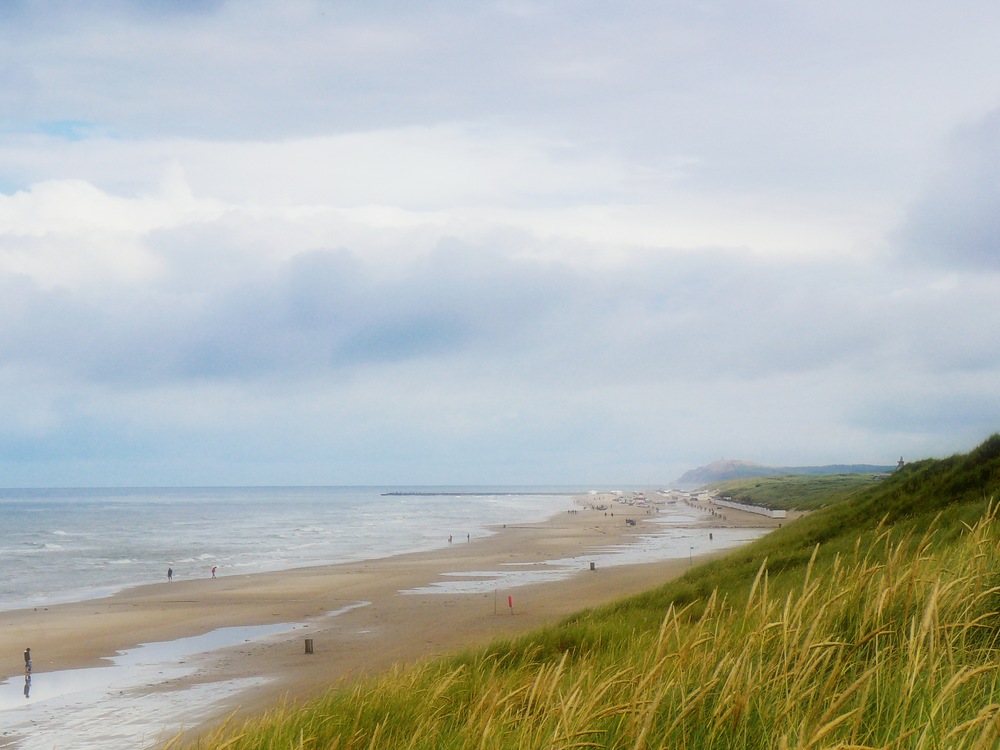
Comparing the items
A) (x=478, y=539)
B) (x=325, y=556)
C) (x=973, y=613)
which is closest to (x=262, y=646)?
→ (x=973, y=613)

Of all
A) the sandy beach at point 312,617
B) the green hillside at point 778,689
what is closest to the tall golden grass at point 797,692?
the green hillside at point 778,689

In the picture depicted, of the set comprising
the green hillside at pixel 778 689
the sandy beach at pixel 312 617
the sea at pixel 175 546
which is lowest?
the sea at pixel 175 546

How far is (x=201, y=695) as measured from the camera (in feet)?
73.0

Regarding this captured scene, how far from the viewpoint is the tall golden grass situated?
3.15 meters

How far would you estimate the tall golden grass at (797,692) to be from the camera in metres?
3.15

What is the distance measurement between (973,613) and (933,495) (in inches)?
821

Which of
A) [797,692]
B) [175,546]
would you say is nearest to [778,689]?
[797,692]

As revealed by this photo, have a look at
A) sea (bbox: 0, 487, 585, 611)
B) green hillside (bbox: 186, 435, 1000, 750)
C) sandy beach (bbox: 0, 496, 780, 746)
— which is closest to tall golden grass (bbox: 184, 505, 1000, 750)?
green hillside (bbox: 186, 435, 1000, 750)

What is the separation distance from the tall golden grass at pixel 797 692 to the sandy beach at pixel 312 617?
13309 millimetres

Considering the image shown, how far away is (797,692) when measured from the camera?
3.57 m

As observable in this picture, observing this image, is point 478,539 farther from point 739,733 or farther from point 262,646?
point 739,733

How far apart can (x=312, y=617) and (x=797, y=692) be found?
109 feet

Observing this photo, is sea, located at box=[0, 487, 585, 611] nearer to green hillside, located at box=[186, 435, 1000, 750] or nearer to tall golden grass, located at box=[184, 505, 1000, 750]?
green hillside, located at box=[186, 435, 1000, 750]

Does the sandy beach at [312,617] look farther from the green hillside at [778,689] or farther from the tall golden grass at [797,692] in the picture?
the tall golden grass at [797,692]
